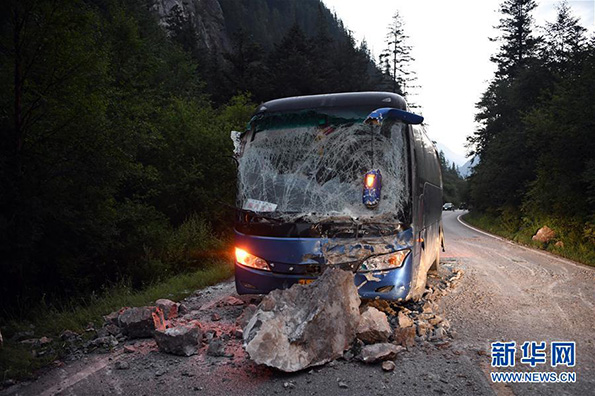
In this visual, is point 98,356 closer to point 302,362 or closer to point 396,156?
point 302,362

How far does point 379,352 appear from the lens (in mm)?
3564

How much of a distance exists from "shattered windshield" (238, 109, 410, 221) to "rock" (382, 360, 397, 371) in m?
1.55

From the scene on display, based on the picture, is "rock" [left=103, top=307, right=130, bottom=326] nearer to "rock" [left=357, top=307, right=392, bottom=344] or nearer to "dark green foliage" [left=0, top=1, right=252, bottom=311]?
"dark green foliage" [left=0, top=1, right=252, bottom=311]

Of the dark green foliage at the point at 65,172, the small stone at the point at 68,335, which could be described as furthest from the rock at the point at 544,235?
the small stone at the point at 68,335

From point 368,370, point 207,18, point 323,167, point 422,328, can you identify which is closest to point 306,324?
point 368,370

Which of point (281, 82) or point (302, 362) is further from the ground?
point (281, 82)

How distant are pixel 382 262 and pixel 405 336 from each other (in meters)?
0.82

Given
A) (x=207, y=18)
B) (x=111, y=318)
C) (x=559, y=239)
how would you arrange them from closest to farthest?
(x=111, y=318) < (x=559, y=239) < (x=207, y=18)

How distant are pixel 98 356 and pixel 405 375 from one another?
3.12 m

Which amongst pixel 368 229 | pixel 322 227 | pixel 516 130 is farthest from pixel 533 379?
pixel 516 130

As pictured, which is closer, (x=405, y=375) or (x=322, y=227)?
(x=405, y=375)

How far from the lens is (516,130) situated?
21828 millimetres

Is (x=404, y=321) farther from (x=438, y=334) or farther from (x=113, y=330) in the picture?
(x=113, y=330)

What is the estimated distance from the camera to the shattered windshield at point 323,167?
4418 mm
